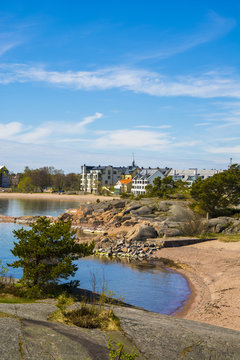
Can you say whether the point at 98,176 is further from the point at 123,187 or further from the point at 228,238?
the point at 228,238

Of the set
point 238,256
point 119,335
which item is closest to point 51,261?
point 119,335

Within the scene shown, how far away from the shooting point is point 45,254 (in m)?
13.9

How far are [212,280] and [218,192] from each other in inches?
950

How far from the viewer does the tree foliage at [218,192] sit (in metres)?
46.7

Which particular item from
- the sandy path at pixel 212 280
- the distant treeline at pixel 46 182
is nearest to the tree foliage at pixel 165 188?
the sandy path at pixel 212 280

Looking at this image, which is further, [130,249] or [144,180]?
[144,180]

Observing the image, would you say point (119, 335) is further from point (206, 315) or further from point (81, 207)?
point (81, 207)

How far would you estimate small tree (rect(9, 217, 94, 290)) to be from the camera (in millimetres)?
13430

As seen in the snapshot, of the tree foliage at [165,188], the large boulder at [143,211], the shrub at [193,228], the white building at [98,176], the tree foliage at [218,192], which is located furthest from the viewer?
the white building at [98,176]

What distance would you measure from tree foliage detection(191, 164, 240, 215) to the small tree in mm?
34372

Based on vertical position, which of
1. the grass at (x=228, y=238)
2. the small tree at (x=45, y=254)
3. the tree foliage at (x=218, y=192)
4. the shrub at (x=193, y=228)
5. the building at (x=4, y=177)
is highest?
the building at (x=4, y=177)

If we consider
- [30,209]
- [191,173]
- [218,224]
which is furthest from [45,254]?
[191,173]

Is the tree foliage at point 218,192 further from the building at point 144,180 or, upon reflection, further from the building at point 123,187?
the building at point 123,187

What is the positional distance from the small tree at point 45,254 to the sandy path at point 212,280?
7.61m
